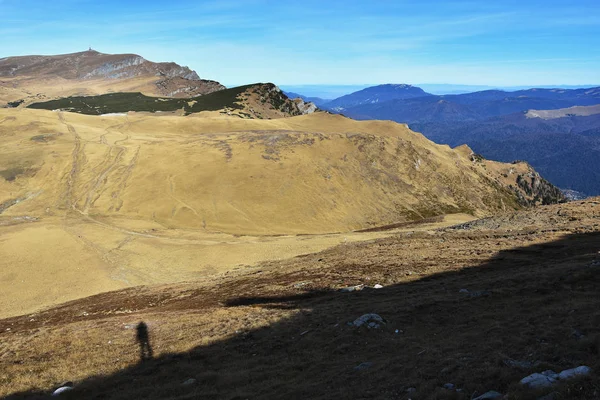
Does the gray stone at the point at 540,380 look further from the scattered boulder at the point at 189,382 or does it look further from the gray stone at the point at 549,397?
the scattered boulder at the point at 189,382

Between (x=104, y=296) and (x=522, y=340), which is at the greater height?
(x=522, y=340)

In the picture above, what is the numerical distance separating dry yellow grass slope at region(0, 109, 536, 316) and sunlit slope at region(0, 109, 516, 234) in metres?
0.37

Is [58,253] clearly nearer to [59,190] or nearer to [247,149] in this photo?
[59,190]

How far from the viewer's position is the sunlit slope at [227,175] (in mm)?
70312

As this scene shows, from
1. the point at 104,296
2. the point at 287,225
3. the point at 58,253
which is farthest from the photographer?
the point at 287,225

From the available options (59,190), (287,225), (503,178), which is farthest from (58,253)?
(503,178)

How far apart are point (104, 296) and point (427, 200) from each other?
7813 centimetres

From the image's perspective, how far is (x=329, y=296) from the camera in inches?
1006

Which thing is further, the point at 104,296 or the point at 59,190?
the point at 59,190

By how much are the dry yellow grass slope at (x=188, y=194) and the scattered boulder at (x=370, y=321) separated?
1064 inches

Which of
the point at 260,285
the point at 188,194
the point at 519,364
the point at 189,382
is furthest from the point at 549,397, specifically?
the point at 188,194

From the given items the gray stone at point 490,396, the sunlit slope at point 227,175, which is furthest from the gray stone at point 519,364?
the sunlit slope at point 227,175

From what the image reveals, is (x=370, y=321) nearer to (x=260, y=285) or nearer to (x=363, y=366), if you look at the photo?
(x=363, y=366)

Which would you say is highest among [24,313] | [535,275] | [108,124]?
[108,124]
